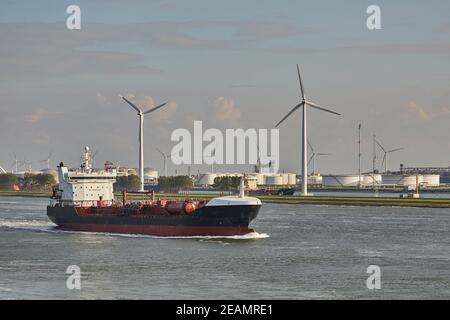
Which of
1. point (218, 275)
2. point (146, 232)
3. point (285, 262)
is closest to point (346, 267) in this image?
point (285, 262)

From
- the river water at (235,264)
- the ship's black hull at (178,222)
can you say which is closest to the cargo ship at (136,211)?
the ship's black hull at (178,222)

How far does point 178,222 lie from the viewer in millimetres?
96562

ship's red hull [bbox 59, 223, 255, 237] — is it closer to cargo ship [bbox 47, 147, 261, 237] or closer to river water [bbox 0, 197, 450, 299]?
cargo ship [bbox 47, 147, 261, 237]

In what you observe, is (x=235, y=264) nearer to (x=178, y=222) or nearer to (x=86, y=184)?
(x=178, y=222)

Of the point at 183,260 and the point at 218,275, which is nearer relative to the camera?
the point at 218,275

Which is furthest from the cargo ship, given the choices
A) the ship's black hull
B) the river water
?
the river water

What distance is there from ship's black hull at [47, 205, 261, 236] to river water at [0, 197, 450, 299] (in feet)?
6.14

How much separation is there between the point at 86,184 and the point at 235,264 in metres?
48.6

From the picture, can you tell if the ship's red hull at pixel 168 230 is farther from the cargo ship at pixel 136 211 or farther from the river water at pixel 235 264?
the river water at pixel 235 264

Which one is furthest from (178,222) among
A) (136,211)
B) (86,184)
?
(86,184)
